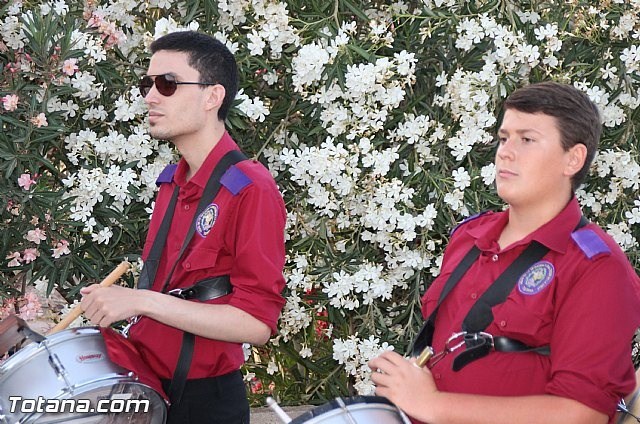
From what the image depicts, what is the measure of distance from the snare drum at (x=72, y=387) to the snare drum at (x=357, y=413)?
67 centimetres

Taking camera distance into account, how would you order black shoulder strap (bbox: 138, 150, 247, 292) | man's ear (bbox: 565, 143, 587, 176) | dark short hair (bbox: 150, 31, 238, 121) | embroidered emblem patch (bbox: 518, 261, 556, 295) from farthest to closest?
1. dark short hair (bbox: 150, 31, 238, 121)
2. black shoulder strap (bbox: 138, 150, 247, 292)
3. man's ear (bbox: 565, 143, 587, 176)
4. embroidered emblem patch (bbox: 518, 261, 556, 295)

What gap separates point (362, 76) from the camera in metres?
4.09

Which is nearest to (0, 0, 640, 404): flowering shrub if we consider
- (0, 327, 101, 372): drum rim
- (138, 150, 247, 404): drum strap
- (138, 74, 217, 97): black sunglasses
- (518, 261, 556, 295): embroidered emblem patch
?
(138, 74, 217, 97): black sunglasses

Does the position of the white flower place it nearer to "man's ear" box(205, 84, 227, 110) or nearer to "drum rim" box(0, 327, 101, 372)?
"man's ear" box(205, 84, 227, 110)

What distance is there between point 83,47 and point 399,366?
7.99ft

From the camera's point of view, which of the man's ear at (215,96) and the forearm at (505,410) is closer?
the forearm at (505,410)

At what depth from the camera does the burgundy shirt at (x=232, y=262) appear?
276cm

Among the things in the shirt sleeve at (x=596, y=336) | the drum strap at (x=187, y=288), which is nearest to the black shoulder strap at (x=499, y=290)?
the shirt sleeve at (x=596, y=336)

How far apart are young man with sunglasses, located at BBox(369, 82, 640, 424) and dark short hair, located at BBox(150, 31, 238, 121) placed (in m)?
1.05

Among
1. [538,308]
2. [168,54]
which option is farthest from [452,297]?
[168,54]

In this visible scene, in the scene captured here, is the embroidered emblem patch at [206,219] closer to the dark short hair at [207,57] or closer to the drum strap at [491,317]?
the dark short hair at [207,57]

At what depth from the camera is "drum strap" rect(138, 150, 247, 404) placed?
2764 millimetres

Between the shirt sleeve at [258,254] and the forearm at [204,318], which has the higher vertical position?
the shirt sleeve at [258,254]

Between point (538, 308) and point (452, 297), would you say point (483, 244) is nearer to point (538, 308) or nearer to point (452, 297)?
point (452, 297)
